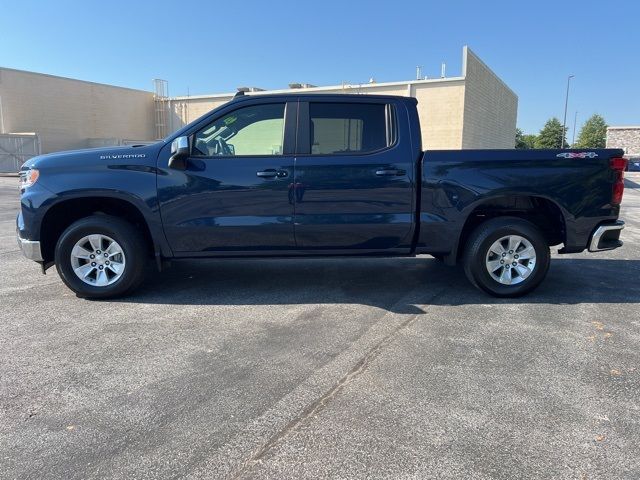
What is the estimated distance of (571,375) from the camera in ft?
11.9

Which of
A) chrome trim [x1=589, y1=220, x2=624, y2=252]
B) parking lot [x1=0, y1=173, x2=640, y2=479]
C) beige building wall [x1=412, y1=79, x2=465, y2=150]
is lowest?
parking lot [x1=0, y1=173, x2=640, y2=479]

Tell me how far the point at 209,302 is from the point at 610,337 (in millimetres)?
3823

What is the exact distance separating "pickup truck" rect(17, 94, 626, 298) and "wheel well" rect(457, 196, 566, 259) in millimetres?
110

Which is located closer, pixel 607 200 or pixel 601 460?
pixel 601 460

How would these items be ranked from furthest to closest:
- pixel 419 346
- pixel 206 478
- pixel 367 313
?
pixel 367 313, pixel 419 346, pixel 206 478

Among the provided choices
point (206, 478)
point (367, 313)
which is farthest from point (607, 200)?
point (206, 478)

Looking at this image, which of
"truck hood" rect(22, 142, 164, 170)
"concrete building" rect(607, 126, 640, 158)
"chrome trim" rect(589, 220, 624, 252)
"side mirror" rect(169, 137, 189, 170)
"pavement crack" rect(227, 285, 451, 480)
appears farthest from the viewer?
"concrete building" rect(607, 126, 640, 158)

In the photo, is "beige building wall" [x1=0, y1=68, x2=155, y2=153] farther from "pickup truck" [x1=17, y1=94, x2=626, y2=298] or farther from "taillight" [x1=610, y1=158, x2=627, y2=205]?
"taillight" [x1=610, y1=158, x2=627, y2=205]

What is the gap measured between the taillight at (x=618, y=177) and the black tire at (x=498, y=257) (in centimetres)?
85

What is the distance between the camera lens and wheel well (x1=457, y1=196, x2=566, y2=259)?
18.2 ft

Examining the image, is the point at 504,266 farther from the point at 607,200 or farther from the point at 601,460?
the point at 601,460

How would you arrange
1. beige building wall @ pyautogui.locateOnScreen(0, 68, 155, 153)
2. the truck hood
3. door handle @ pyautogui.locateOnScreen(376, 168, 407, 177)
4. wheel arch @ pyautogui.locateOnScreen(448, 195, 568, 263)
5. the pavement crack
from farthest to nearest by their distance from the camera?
1. beige building wall @ pyautogui.locateOnScreen(0, 68, 155, 153)
2. wheel arch @ pyautogui.locateOnScreen(448, 195, 568, 263)
3. door handle @ pyautogui.locateOnScreen(376, 168, 407, 177)
4. the truck hood
5. the pavement crack

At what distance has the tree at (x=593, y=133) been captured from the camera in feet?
275

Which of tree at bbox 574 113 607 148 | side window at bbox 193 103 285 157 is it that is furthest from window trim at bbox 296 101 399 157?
tree at bbox 574 113 607 148
